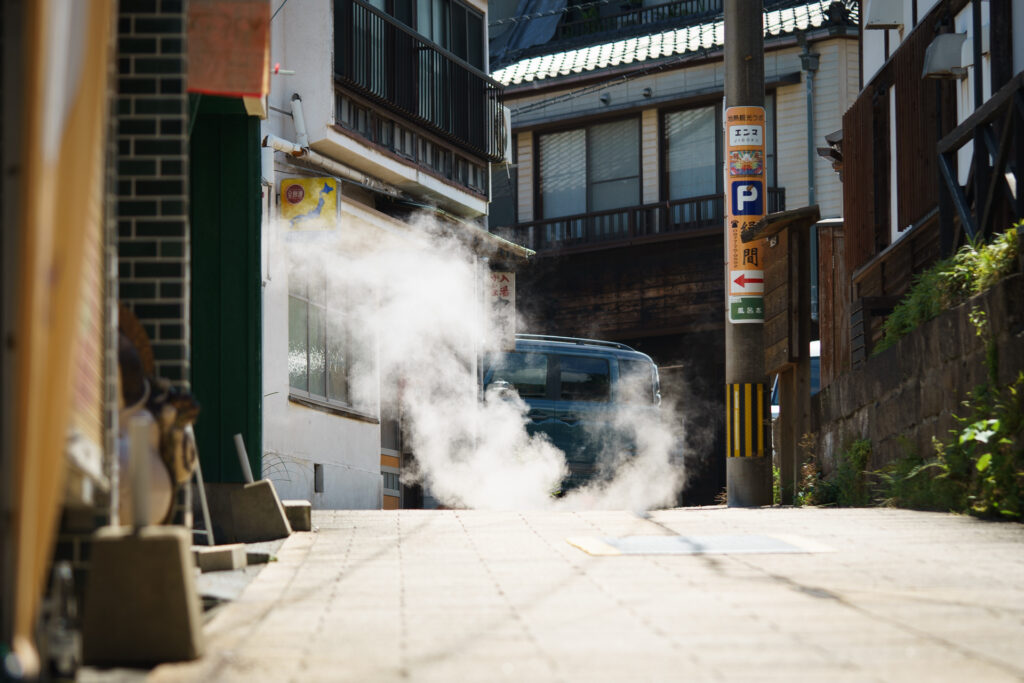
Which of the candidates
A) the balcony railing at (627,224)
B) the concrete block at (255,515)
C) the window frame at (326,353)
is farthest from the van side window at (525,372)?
the concrete block at (255,515)

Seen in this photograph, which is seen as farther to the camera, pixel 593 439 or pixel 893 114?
pixel 593 439

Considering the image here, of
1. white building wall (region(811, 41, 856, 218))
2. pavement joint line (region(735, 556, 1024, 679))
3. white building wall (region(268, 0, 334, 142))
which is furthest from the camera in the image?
white building wall (region(811, 41, 856, 218))

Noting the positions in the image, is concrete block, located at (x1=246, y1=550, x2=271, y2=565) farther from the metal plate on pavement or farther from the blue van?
the blue van

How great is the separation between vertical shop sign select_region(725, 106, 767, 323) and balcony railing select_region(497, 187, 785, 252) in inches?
460

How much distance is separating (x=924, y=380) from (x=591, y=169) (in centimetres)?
1763

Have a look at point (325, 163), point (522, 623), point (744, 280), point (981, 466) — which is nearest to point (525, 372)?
point (325, 163)

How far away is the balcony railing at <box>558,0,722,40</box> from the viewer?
2827 centimetres

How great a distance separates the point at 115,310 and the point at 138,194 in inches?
38.0

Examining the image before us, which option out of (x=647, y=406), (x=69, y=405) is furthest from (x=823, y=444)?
(x=69, y=405)

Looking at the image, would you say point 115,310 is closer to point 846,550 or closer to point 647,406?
point 846,550

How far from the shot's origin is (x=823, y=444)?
15.8m

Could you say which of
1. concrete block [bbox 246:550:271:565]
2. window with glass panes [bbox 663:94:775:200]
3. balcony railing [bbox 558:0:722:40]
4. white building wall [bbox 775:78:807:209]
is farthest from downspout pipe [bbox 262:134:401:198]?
balcony railing [bbox 558:0:722:40]

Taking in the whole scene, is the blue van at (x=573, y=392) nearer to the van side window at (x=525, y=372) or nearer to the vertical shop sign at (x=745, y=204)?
the van side window at (x=525, y=372)

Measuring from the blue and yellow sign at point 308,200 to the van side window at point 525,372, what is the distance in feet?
18.4
